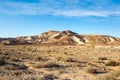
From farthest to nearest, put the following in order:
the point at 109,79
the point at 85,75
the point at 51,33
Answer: the point at 51,33 → the point at 85,75 → the point at 109,79

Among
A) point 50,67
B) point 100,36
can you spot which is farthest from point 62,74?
point 100,36

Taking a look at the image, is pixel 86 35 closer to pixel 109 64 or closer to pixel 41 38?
pixel 41 38

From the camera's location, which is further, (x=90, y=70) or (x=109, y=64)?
(x=109, y=64)

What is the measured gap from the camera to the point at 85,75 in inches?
718

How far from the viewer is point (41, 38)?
542ft

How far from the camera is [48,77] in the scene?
1648 cm

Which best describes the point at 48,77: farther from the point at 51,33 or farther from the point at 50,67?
the point at 51,33

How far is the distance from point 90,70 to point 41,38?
14650 cm

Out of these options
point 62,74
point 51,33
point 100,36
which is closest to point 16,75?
point 62,74

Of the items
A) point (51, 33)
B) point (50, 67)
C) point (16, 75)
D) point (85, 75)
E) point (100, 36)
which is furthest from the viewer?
point (51, 33)

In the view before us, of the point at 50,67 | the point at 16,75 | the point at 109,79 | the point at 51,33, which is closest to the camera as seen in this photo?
the point at 109,79

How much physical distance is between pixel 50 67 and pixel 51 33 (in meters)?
155

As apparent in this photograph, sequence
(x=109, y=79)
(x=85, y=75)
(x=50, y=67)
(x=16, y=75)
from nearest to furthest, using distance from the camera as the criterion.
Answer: (x=109, y=79), (x=16, y=75), (x=85, y=75), (x=50, y=67)

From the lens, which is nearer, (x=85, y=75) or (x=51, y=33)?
(x=85, y=75)
